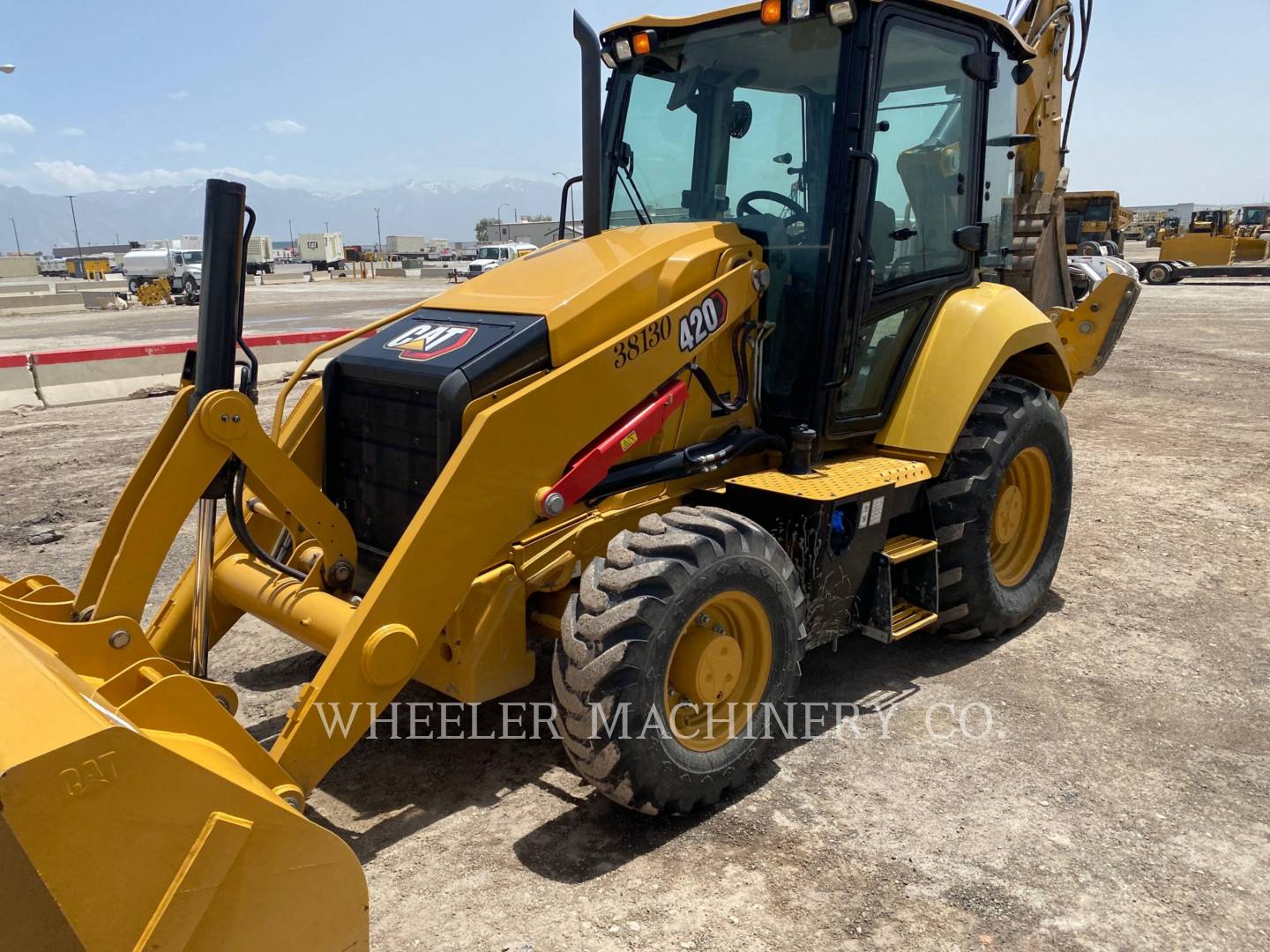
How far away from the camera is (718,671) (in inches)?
132

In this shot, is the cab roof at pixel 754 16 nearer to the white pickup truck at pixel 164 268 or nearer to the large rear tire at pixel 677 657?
the large rear tire at pixel 677 657

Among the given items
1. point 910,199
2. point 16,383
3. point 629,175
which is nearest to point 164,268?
point 16,383

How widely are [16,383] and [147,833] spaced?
36.6 feet

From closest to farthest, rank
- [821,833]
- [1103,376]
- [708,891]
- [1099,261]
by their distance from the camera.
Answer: [708,891] < [821,833] < [1099,261] < [1103,376]

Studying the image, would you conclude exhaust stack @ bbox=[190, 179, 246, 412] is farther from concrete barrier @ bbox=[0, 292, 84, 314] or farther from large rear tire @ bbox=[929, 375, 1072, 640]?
concrete barrier @ bbox=[0, 292, 84, 314]

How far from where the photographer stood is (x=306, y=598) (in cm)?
326

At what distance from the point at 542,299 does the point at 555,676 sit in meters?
1.34

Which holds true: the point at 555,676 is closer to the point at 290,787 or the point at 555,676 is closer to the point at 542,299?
the point at 290,787

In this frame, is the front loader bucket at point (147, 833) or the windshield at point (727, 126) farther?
the windshield at point (727, 126)

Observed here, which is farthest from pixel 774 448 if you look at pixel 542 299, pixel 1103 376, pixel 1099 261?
pixel 1103 376

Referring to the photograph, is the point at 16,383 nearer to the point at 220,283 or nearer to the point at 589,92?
the point at 220,283

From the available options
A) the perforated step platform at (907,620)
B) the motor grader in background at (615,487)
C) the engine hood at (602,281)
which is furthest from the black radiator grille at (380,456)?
the perforated step platform at (907,620)

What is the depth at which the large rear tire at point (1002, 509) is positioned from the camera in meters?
4.40

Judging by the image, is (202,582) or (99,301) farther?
(99,301)
